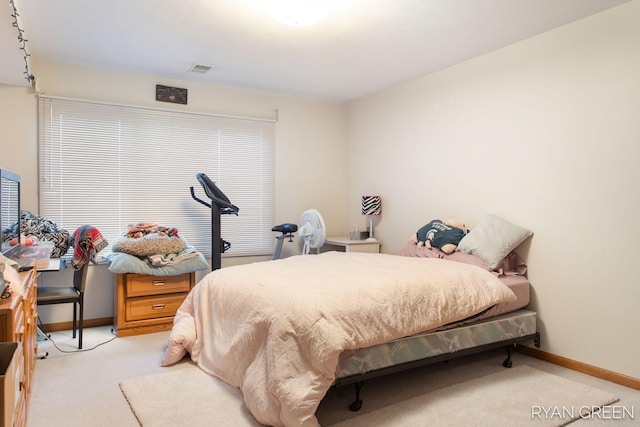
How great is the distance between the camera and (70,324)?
399 centimetres

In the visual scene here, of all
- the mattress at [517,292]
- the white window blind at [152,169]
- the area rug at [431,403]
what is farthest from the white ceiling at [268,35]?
the area rug at [431,403]

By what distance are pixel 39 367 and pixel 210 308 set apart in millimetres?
1255

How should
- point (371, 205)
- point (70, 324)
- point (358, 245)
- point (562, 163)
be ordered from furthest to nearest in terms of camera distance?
1. point (371, 205)
2. point (358, 245)
3. point (70, 324)
4. point (562, 163)

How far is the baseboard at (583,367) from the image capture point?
276 cm

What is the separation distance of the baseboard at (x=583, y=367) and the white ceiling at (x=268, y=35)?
8.02 ft

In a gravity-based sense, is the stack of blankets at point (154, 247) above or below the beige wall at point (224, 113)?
below

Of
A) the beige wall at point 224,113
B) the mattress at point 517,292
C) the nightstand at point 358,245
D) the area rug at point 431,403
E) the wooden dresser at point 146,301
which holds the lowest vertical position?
the area rug at point 431,403

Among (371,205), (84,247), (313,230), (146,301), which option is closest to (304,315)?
(84,247)

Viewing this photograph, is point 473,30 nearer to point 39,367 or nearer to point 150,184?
point 150,184

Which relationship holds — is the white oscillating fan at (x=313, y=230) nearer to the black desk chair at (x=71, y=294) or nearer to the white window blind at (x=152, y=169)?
the white window blind at (x=152, y=169)

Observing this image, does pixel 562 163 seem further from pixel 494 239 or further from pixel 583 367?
pixel 583 367

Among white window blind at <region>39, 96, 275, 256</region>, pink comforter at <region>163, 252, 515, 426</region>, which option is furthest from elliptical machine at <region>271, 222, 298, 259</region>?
pink comforter at <region>163, 252, 515, 426</region>

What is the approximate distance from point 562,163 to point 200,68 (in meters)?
3.26

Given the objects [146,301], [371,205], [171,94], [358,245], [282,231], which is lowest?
[146,301]
